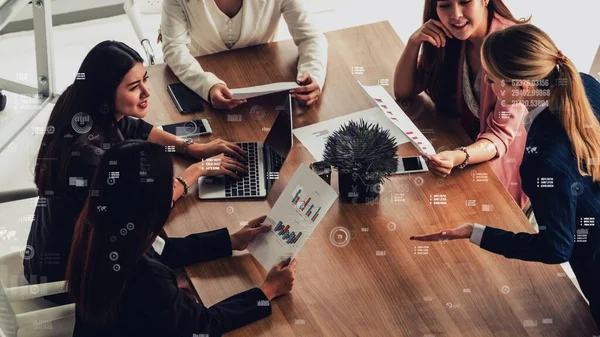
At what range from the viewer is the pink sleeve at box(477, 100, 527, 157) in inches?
81.3

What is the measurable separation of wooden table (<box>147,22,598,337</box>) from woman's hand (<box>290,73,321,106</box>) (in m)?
0.06

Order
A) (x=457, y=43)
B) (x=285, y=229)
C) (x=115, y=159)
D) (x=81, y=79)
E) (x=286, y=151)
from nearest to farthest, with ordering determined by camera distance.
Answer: (x=115, y=159), (x=285, y=229), (x=81, y=79), (x=286, y=151), (x=457, y=43)

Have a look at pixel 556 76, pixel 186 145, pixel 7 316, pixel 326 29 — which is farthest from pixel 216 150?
pixel 326 29

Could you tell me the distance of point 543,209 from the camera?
1641 mm

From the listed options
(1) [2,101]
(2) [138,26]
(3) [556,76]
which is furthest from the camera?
(1) [2,101]

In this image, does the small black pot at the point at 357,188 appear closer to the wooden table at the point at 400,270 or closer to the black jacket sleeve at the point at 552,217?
the wooden table at the point at 400,270

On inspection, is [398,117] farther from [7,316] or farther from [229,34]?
[7,316]

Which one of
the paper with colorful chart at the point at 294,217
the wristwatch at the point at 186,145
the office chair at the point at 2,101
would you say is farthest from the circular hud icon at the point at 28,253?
the office chair at the point at 2,101

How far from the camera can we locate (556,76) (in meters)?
1.70

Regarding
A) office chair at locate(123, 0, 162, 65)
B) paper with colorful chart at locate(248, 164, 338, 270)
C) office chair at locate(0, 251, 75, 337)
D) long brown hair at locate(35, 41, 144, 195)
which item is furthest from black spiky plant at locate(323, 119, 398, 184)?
office chair at locate(123, 0, 162, 65)

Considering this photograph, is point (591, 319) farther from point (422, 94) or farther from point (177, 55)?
point (177, 55)

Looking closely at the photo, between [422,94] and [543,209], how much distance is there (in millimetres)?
697

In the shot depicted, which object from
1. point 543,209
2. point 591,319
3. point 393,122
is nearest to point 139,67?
point 393,122

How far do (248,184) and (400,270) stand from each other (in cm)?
43
